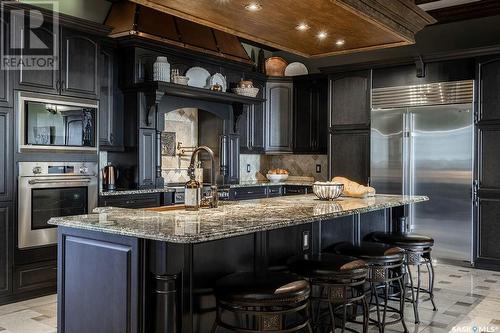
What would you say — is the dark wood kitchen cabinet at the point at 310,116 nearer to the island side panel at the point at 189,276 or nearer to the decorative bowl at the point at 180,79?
the decorative bowl at the point at 180,79

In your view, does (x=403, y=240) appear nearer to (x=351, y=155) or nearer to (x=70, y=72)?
(x=351, y=155)

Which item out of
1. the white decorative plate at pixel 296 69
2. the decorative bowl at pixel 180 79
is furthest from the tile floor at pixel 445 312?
the white decorative plate at pixel 296 69

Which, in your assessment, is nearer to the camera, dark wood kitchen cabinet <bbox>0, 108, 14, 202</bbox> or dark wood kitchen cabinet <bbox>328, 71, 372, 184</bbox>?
dark wood kitchen cabinet <bbox>0, 108, 14, 202</bbox>

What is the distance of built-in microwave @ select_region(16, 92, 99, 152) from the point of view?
4.16 metres

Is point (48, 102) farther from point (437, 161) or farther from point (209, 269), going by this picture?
point (437, 161)

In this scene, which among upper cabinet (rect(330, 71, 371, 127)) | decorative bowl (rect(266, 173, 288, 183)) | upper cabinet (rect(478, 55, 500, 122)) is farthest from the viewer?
decorative bowl (rect(266, 173, 288, 183))

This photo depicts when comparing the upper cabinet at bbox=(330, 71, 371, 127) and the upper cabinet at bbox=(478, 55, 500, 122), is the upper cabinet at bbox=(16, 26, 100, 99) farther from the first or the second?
the upper cabinet at bbox=(478, 55, 500, 122)

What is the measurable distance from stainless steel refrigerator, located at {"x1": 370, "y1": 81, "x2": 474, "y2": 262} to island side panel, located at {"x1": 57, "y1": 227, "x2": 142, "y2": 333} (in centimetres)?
437

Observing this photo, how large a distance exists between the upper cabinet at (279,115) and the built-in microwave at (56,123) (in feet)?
10.1

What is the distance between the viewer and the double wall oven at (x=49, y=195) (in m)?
4.14

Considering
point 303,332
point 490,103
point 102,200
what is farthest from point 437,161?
point 102,200

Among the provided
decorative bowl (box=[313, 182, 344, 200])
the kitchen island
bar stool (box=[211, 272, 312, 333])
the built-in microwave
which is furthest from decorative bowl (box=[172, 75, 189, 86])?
bar stool (box=[211, 272, 312, 333])

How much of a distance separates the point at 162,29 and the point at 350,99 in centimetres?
264

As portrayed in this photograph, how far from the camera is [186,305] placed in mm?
2326
